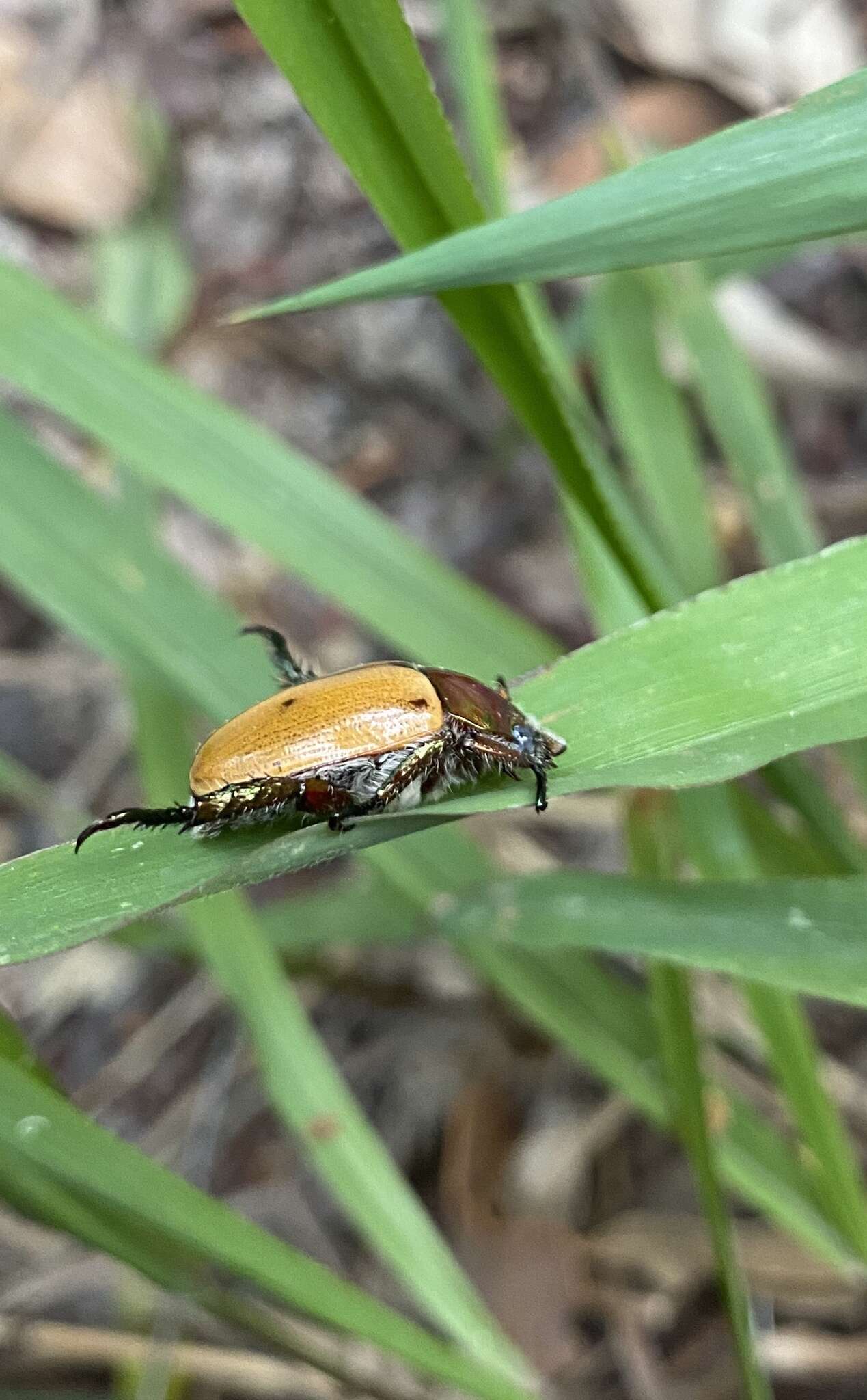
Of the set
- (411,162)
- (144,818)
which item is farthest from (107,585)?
(411,162)

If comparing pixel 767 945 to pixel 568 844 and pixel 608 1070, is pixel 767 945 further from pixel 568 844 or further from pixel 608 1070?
pixel 568 844

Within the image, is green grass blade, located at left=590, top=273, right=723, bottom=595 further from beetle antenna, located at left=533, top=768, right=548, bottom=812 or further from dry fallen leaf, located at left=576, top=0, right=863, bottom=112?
dry fallen leaf, located at left=576, top=0, right=863, bottom=112

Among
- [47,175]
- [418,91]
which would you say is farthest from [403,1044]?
[47,175]

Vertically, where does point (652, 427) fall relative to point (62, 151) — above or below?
below

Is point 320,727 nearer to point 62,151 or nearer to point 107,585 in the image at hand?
point 107,585

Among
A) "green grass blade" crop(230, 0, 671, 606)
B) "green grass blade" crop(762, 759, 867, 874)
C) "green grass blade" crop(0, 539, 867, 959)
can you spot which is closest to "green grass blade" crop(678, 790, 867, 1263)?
"green grass blade" crop(762, 759, 867, 874)

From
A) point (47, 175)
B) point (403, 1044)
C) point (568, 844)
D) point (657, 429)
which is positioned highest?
point (47, 175)

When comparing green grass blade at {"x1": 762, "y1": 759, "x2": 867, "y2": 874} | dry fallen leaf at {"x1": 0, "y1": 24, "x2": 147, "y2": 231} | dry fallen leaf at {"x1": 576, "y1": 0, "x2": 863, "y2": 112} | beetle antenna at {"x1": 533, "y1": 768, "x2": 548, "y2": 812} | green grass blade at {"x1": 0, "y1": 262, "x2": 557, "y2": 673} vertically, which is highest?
dry fallen leaf at {"x1": 576, "y1": 0, "x2": 863, "y2": 112}
